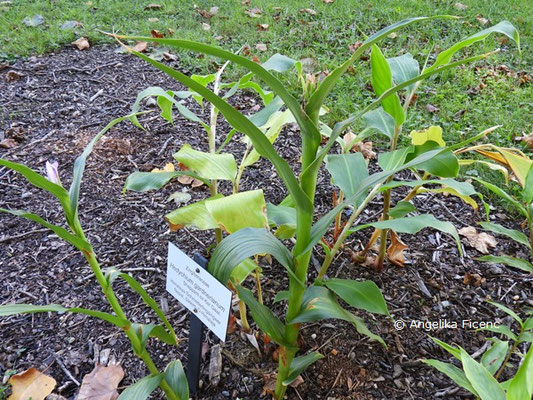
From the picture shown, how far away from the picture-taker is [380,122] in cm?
150

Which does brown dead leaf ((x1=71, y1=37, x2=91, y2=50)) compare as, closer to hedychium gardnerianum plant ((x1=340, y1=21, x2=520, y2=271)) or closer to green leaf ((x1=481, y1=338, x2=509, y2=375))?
hedychium gardnerianum plant ((x1=340, y1=21, x2=520, y2=271))

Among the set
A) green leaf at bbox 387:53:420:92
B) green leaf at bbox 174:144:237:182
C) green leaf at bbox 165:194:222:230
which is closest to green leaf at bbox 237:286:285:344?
green leaf at bbox 165:194:222:230

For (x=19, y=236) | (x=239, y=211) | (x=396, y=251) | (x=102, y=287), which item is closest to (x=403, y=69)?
(x=396, y=251)

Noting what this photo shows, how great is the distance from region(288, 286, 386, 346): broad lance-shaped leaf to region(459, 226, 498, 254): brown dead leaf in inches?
36.7

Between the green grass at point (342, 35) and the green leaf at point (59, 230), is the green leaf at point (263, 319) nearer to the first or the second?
the green leaf at point (59, 230)

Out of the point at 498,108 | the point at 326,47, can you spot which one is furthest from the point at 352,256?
the point at 326,47

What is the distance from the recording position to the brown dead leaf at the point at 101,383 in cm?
132

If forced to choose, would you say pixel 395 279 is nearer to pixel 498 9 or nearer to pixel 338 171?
pixel 338 171

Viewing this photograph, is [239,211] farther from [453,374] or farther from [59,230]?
[453,374]

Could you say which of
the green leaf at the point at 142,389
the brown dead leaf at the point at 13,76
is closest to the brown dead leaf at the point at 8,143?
the brown dead leaf at the point at 13,76

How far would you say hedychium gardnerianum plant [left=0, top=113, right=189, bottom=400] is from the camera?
2.76 ft

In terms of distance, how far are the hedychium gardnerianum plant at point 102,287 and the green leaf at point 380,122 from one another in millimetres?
796

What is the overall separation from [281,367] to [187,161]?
0.60m

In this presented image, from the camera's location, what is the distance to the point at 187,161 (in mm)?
1255
